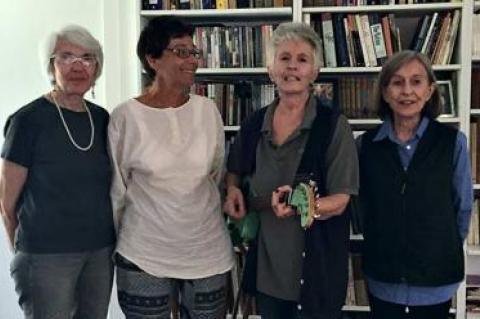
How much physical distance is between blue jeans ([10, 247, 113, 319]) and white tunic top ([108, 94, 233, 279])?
0.48ft

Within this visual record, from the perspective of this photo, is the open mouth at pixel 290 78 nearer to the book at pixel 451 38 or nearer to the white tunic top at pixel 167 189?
the white tunic top at pixel 167 189

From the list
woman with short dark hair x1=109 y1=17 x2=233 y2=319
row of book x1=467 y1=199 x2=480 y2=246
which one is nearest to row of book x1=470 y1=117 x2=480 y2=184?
row of book x1=467 y1=199 x2=480 y2=246

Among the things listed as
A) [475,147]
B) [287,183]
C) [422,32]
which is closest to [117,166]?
[287,183]

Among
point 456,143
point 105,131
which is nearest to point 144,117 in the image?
point 105,131

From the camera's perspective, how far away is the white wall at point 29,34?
2656mm

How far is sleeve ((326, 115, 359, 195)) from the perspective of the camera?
58.8 inches

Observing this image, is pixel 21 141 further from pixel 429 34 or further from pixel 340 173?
pixel 429 34

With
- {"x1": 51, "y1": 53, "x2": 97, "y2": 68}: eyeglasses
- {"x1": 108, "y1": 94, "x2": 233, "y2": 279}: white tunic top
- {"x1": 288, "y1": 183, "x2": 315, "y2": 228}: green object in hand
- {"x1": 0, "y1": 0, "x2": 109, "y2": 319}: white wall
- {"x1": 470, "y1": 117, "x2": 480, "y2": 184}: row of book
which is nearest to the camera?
{"x1": 288, "y1": 183, "x2": 315, "y2": 228}: green object in hand

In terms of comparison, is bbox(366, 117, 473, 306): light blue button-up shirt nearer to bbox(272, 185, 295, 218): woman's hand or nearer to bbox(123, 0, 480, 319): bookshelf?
bbox(272, 185, 295, 218): woman's hand

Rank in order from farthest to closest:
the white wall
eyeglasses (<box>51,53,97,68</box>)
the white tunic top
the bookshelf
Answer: the white wall → the bookshelf → eyeglasses (<box>51,53,97,68</box>) → the white tunic top

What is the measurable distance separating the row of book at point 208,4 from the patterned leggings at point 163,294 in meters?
1.31

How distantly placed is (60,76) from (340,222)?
0.98m

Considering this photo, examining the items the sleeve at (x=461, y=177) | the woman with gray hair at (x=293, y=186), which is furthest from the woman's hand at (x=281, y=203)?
the sleeve at (x=461, y=177)

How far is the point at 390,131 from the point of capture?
1.67 metres
